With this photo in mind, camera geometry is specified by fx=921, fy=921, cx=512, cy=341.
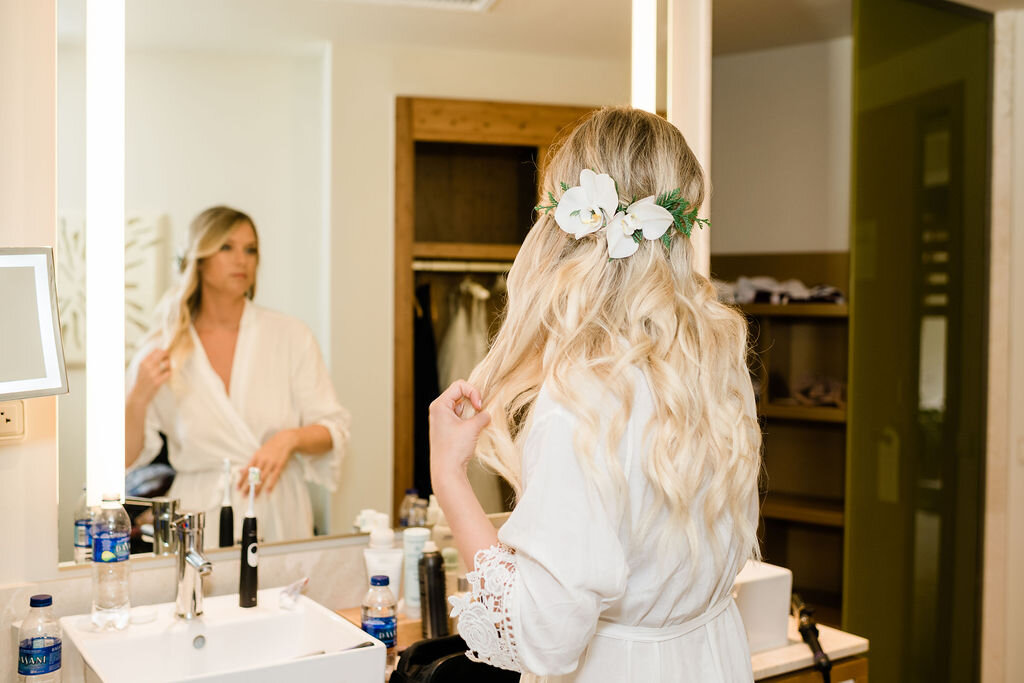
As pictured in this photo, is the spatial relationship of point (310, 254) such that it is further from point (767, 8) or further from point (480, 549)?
point (767, 8)

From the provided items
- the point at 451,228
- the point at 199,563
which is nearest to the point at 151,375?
the point at 199,563

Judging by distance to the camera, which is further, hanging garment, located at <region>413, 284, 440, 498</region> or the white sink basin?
hanging garment, located at <region>413, 284, 440, 498</region>

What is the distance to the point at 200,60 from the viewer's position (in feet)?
5.95

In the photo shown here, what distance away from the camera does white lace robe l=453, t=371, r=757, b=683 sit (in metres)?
1.08

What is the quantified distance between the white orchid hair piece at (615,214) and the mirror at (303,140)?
2.80ft

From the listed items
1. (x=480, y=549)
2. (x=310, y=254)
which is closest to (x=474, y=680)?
(x=480, y=549)

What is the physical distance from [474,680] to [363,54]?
1.31 m

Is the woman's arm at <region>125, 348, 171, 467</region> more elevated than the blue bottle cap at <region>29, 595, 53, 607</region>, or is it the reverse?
the woman's arm at <region>125, 348, 171, 467</region>

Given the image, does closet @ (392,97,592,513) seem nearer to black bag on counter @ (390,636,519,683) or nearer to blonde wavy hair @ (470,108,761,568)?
black bag on counter @ (390,636,519,683)

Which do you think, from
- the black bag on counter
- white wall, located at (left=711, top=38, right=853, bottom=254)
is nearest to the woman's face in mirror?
the black bag on counter

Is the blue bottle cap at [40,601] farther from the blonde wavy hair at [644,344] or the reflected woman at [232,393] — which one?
the blonde wavy hair at [644,344]

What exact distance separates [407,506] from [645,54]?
122 centimetres

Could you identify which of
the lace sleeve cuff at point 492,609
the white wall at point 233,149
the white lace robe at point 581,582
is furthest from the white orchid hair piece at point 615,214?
the white wall at point 233,149

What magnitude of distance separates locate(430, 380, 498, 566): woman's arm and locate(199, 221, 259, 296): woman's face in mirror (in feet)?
2.40
